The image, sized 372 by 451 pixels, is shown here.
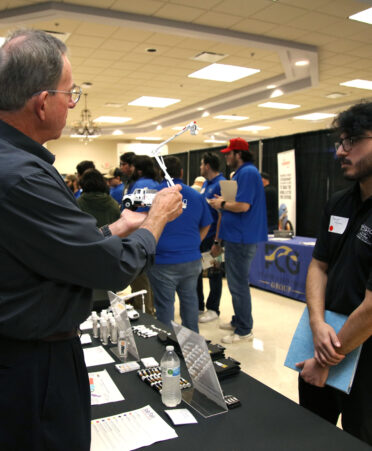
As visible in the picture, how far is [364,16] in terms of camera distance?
4922 mm

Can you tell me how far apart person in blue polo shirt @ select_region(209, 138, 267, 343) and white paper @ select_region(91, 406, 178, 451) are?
7.33ft

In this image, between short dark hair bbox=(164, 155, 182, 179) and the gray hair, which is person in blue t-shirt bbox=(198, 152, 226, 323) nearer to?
short dark hair bbox=(164, 155, 182, 179)

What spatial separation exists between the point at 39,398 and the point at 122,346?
80 centimetres

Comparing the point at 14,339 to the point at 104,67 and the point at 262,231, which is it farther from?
the point at 104,67

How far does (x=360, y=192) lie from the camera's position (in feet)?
4.61

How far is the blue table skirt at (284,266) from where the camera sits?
4.50 meters

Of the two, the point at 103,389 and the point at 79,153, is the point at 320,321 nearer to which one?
the point at 103,389

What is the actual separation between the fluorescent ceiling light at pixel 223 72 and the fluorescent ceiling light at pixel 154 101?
213cm

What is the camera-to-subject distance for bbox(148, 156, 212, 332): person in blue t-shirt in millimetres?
2674

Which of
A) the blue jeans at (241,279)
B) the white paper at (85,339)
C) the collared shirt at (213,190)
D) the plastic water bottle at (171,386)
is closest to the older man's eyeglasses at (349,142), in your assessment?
the plastic water bottle at (171,386)

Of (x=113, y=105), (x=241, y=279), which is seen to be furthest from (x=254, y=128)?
(x=241, y=279)

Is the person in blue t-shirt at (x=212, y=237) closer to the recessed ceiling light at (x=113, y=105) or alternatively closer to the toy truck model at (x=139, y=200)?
the toy truck model at (x=139, y=200)

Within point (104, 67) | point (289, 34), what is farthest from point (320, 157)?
point (104, 67)

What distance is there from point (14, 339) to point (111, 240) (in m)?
0.27
